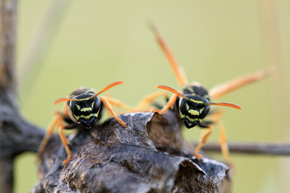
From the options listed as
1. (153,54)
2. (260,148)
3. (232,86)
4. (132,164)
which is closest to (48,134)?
(132,164)

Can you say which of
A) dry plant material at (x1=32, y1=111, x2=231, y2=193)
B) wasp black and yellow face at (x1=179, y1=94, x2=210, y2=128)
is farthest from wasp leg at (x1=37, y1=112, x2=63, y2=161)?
wasp black and yellow face at (x1=179, y1=94, x2=210, y2=128)

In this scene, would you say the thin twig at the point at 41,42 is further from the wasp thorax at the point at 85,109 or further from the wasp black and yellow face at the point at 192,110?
the wasp black and yellow face at the point at 192,110

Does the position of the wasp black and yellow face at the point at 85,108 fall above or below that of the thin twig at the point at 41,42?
below

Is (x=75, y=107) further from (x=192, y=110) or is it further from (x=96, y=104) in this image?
(x=192, y=110)

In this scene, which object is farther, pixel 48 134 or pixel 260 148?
pixel 48 134

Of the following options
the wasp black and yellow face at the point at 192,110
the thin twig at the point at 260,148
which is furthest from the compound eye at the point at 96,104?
the thin twig at the point at 260,148

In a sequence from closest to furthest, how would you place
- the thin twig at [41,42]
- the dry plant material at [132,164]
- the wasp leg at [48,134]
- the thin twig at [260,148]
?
the dry plant material at [132,164] → the thin twig at [260,148] → the wasp leg at [48,134] → the thin twig at [41,42]
